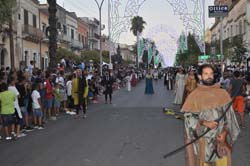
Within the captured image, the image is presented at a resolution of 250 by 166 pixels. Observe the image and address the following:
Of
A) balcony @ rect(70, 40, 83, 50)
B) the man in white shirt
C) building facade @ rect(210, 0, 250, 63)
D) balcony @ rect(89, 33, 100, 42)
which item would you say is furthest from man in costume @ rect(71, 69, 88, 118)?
balcony @ rect(89, 33, 100, 42)

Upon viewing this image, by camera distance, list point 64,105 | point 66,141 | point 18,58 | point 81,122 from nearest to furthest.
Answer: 1. point 66,141
2. point 81,122
3. point 64,105
4. point 18,58

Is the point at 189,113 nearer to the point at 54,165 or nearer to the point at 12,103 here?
the point at 54,165

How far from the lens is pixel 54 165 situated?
9.09m

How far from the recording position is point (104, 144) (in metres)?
11.4

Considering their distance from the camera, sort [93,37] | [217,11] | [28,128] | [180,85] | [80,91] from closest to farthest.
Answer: [28,128] → [80,91] → [217,11] → [180,85] → [93,37]

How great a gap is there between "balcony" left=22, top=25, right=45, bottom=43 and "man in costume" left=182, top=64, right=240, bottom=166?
4372cm

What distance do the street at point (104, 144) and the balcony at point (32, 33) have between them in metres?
33.1

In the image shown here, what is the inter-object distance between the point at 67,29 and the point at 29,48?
20.8m

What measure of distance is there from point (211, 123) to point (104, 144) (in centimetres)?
614

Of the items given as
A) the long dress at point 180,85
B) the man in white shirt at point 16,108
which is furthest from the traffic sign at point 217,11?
the man in white shirt at point 16,108

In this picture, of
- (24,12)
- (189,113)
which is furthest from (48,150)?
(24,12)

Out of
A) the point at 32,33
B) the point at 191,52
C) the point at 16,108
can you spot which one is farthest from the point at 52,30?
the point at 191,52

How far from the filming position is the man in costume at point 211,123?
5.63 metres

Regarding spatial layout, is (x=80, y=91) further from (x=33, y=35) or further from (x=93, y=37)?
(x=93, y=37)
